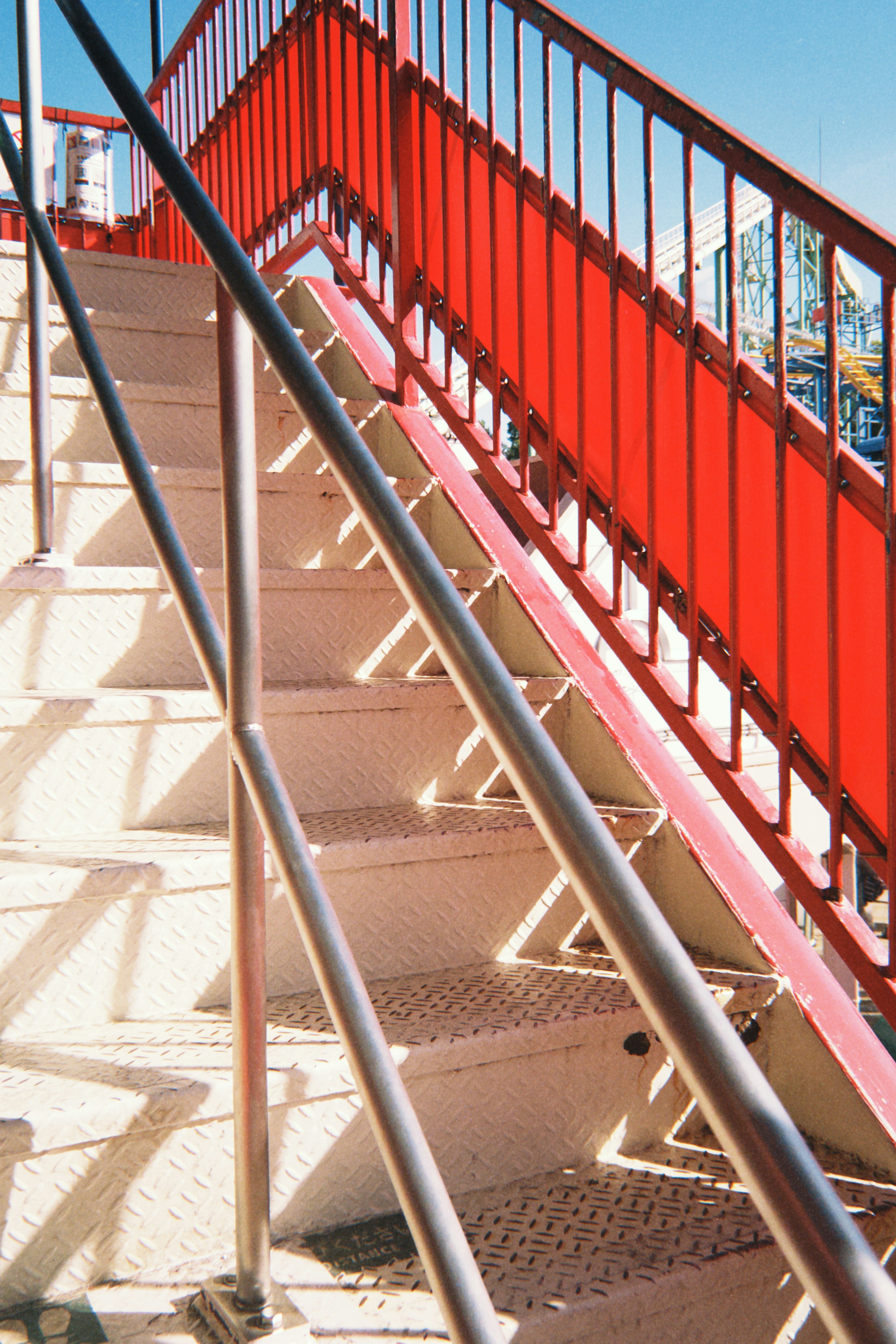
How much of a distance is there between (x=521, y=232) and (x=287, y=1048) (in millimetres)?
1480

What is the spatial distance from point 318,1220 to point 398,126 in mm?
2122

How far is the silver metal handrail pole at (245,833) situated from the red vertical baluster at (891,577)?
82 cm

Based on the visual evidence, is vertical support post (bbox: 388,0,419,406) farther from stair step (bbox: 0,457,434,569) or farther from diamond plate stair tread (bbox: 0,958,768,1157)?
diamond plate stair tread (bbox: 0,958,768,1157)

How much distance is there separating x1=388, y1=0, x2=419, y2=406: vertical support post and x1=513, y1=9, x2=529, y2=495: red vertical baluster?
1.30ft

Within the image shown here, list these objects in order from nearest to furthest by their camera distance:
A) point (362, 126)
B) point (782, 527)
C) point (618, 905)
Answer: point (618, 905), point (782, 527), point (362, 126)

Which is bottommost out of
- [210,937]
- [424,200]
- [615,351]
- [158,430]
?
[210,937]

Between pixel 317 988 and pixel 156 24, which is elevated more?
pixel 156 24

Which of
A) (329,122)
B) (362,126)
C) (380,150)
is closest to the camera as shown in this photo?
(380,150)

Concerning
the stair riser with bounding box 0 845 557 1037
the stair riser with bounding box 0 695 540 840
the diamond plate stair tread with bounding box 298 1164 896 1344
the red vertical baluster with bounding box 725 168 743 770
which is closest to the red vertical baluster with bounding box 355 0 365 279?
the red vertical baluster with bounding box 725 168 743 770

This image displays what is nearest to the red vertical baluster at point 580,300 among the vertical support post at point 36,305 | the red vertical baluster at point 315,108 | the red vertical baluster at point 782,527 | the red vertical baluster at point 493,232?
the red vertical baluster at point 493,232

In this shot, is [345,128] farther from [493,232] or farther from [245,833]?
[245,833]

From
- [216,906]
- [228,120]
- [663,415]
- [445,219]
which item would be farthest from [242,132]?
[216,906]

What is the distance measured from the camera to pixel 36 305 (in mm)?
1648

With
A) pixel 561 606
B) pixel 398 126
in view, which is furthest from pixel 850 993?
pixel 398 126
